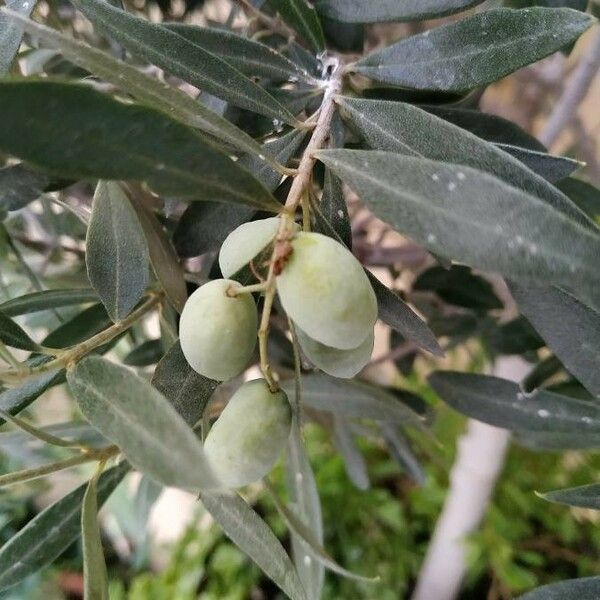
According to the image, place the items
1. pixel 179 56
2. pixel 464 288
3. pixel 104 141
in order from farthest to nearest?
pixel 464 288 → pixel 179 56 → pixel 104 141

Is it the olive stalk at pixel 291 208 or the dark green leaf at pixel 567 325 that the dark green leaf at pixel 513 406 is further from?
the olive stalk at pixel 291 208

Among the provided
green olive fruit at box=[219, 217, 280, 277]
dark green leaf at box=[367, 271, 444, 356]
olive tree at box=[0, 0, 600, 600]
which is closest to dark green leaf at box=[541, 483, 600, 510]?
olive tree at box=[0, 0, 600, 600]

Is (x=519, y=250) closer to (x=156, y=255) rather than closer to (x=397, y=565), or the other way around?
(x=156, y=255)

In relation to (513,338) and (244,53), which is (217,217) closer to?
(244,53)

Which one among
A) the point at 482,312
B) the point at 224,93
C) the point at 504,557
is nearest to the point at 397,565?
the point at 504,557

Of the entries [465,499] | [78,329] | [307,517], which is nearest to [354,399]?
[307,517]

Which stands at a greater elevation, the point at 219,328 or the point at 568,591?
the point at 219,328

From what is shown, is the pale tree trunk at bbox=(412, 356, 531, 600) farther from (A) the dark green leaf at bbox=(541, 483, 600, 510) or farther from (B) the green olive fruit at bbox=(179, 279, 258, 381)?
(B) the green olive fruit at bbox=(179, 279, 258, 381)
